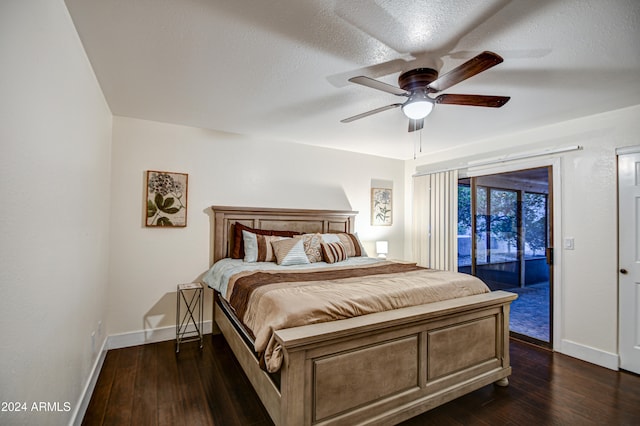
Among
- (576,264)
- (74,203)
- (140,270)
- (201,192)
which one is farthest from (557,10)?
(140,270)

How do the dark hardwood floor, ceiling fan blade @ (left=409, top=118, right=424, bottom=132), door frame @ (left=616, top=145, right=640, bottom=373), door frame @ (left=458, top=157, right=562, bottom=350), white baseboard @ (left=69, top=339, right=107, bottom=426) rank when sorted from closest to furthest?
white baseboard @ (left=69, top=339, right=107, bottom=426), the dark hardwood floor, ceiling fan blade @ (left=409, top=118, right=424, bottom=132), door frame @ (left=616, top=145, right=640, bottom=373), door frame @ (left=458, top=157, right=562, bottom=350)

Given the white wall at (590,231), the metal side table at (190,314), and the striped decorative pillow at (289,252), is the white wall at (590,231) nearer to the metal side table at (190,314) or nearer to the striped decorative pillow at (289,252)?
the striped decorative pillow at (289,252)

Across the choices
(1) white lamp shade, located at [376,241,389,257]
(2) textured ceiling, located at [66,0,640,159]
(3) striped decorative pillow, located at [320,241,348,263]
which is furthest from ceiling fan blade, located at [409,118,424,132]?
(1) white lamp shade, located at [376,241,389,257]

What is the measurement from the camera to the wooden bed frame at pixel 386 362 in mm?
1603

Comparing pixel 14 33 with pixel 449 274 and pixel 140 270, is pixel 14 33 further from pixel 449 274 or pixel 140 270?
pixel 449 274

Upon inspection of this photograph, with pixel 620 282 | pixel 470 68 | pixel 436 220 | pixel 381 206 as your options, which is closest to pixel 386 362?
pixel 470 68

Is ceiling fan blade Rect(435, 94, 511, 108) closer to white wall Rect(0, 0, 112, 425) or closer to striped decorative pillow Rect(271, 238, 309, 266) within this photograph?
striped decorative pillow Rect(271, 238, 309, 266)

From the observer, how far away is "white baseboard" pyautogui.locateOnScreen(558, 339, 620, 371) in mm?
2799

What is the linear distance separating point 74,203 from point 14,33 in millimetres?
1058

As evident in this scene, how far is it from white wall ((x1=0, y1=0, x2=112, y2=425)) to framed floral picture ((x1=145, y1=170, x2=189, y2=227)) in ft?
3.55

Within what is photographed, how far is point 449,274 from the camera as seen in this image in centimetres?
268

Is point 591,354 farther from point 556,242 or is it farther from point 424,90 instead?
point 424,90

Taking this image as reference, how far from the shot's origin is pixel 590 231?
3.05 m

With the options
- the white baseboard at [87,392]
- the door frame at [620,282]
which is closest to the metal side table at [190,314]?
the white baseboard at [87,392]
